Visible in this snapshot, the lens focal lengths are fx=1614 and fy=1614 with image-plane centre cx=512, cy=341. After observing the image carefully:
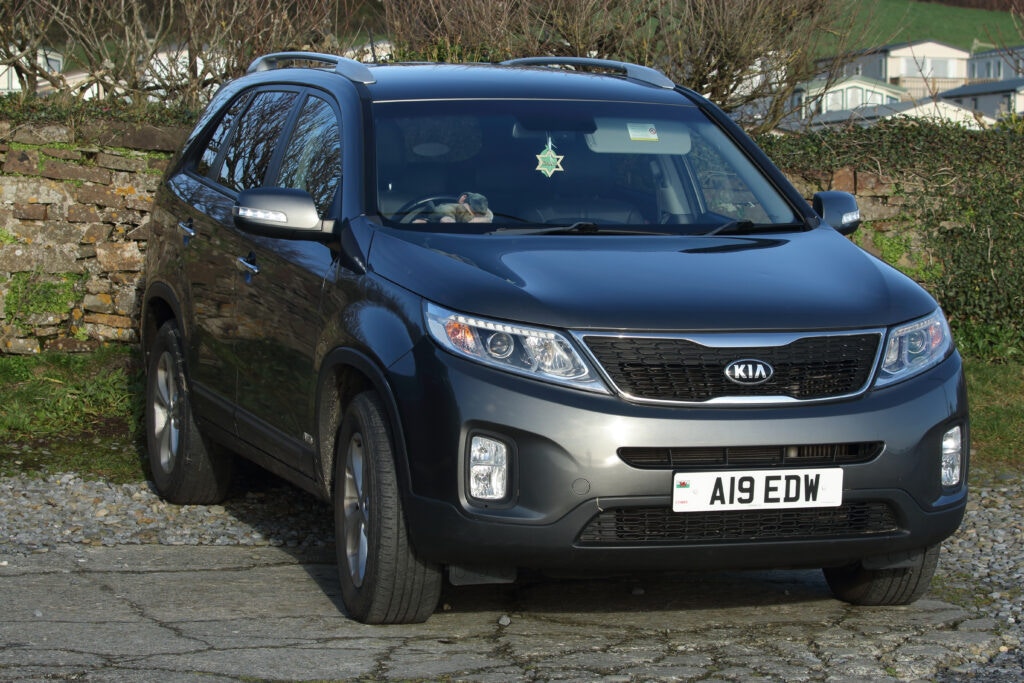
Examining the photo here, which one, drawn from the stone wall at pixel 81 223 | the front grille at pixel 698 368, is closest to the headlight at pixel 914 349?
the front grille at pixel 698 368

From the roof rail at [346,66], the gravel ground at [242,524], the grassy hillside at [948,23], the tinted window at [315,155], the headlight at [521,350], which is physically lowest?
the grassy hillside at [948,23]

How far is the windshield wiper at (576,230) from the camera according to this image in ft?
17.9

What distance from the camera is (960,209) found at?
35.3 ft

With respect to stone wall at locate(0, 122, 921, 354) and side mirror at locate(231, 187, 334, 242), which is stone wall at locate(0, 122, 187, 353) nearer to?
stone wall at locate(0, 122, 921, 354)

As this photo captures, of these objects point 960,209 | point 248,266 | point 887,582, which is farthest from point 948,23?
point 887,582

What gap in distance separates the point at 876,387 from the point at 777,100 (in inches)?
363

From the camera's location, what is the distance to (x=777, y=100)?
13.7m

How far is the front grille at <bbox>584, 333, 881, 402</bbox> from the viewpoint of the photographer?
463cm

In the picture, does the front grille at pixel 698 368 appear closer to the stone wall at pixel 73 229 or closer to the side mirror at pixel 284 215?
the side mirror at pixel 284 215

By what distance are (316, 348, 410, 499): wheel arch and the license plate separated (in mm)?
850

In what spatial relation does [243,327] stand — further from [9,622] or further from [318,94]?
[9,622]

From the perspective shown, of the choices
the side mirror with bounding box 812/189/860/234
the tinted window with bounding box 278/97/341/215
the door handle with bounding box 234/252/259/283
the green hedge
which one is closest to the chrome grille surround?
the side mirror with bounding box 812/189/860/234

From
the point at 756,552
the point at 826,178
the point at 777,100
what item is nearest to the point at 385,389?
the point at 756,552

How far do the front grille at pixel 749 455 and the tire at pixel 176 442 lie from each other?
9.84ft
